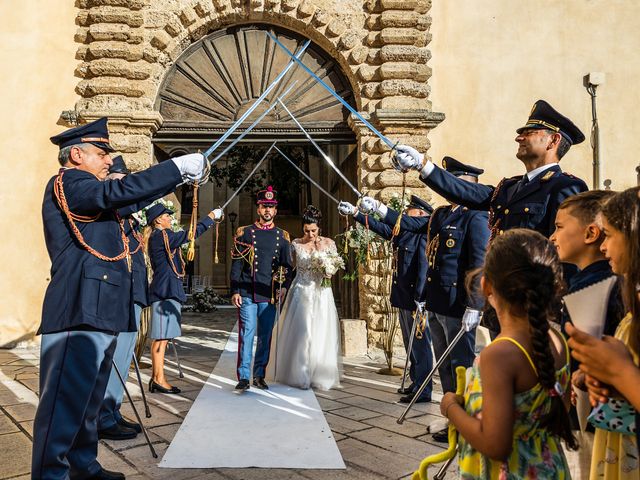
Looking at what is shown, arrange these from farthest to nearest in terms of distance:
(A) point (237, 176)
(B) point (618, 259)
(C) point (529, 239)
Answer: (A) point (237, 176)
(C) point (529, 239)
(B) point (618, 259)

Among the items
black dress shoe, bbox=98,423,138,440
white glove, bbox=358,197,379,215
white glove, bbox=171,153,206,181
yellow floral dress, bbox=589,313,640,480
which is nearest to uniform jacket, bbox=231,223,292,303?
white glove, bbox=358,197,379,215

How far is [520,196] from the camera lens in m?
3.10

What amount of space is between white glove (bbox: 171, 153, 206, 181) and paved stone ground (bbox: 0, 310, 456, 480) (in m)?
1.77

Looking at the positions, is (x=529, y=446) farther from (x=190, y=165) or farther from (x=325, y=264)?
(x=325, y=264)

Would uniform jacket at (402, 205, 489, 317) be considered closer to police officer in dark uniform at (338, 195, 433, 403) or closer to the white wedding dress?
police officer in dark uniform at (338, 195, 433, 403)

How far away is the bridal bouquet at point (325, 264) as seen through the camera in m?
5.83

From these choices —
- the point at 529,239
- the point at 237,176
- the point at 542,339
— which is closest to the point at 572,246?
the point at 529,239

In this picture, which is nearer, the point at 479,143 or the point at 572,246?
the point at 572,246

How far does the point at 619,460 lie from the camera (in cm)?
153

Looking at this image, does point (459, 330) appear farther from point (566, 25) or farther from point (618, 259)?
point (566, 25)

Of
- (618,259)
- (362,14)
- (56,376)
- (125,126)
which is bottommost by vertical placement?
(56,376)

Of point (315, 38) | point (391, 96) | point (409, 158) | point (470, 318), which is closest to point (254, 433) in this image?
point (470, 318)

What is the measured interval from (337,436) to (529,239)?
103 inches

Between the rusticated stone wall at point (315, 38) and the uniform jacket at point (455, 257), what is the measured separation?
129 inches
